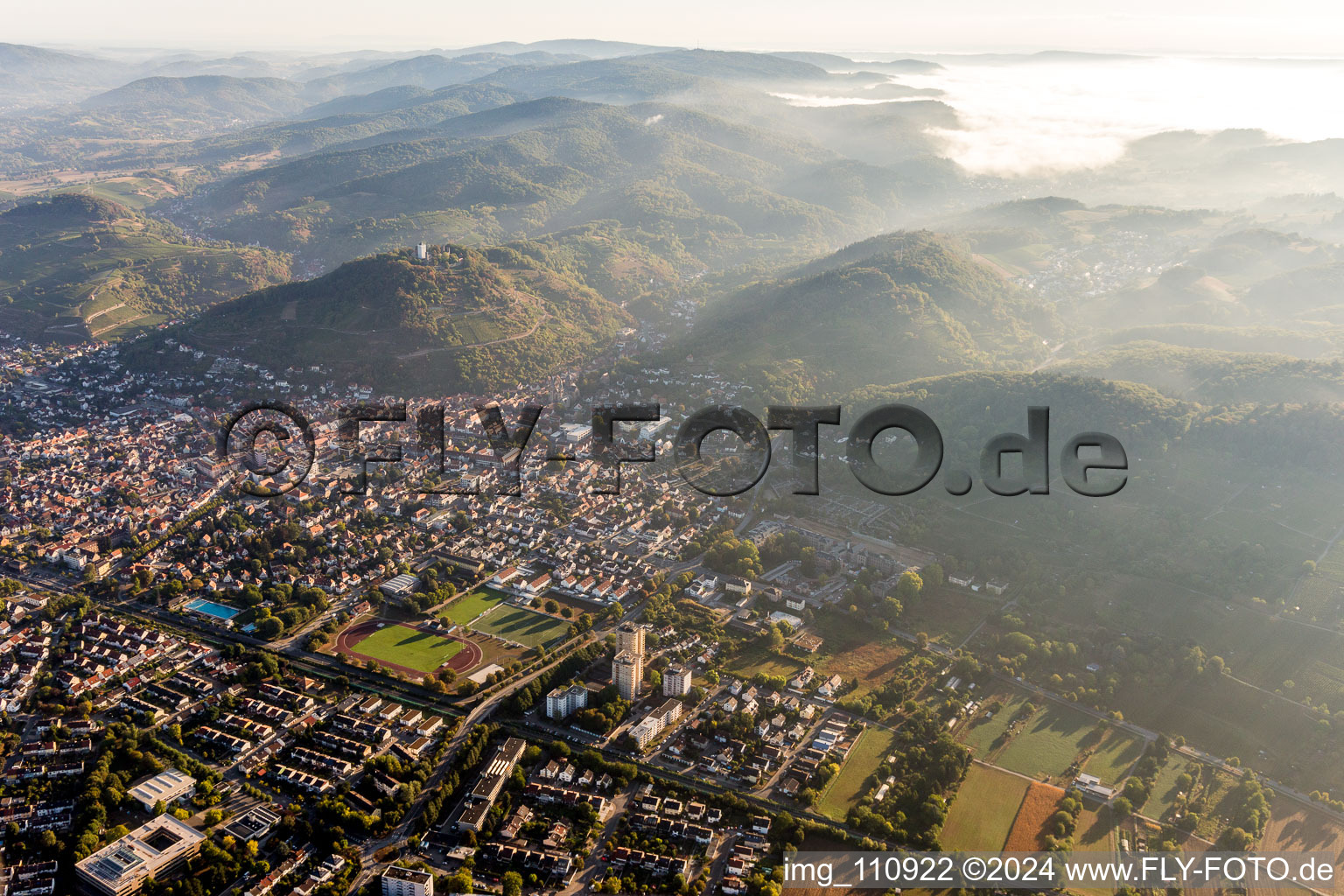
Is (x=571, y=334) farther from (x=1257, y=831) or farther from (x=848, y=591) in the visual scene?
(x=1257, y=831)

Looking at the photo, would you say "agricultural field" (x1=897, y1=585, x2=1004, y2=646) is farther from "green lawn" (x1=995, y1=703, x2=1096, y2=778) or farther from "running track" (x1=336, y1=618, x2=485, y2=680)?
"running track" (x1=336, y1=618, x2=485, y2=680)

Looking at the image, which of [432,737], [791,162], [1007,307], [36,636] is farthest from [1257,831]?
[791,162]

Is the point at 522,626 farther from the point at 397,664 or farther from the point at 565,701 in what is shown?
the point at 565,701

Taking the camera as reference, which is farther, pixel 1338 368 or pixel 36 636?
pixel 1338 368

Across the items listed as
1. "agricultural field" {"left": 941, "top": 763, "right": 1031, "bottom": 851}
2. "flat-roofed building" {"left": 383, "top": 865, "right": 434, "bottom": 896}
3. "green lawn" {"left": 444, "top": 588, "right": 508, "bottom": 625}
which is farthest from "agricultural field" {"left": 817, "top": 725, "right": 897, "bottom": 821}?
"green lawn" {"left": 444, "top": 588, "right": 508, "bottom": 625}

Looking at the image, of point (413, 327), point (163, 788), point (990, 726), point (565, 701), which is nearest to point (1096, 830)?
→ point (990, 726)

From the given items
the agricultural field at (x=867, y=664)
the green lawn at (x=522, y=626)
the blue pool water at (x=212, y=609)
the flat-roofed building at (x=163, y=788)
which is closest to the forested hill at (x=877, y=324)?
the agricultural field at (x=867, y=664)

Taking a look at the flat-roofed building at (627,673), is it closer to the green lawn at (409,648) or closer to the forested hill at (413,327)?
the green lawn at (409,648)
